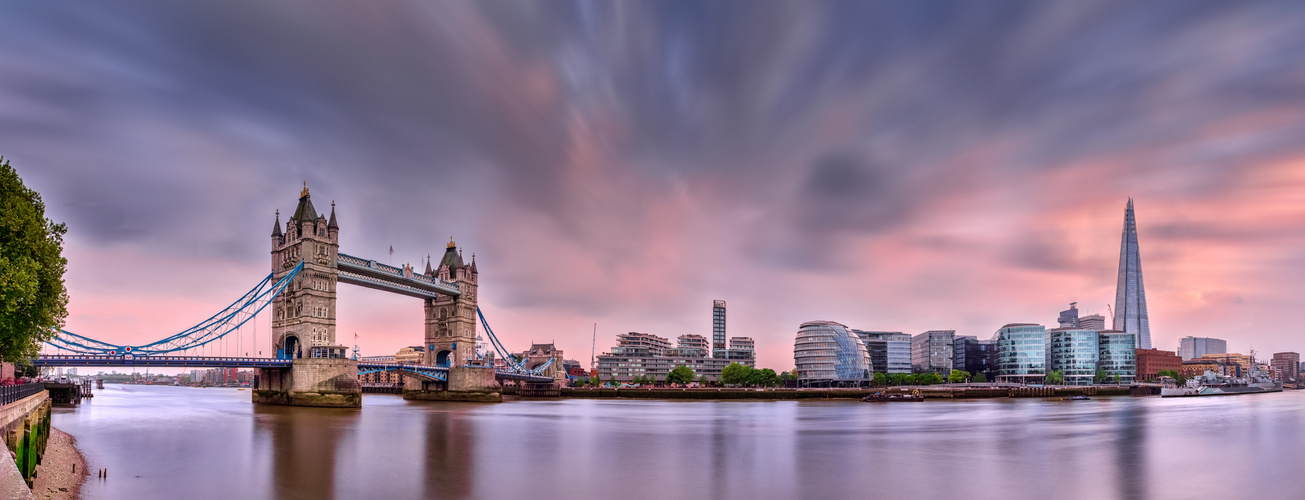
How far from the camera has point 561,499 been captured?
25328mm

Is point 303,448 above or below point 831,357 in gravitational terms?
above

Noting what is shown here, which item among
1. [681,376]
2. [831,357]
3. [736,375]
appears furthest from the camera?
[831,357]

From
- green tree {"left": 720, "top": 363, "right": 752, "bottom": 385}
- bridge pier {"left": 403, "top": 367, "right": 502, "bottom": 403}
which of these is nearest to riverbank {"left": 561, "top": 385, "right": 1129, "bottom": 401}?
green tree {"left": 720, "top": 363, "right": 752, "bottom": 385}

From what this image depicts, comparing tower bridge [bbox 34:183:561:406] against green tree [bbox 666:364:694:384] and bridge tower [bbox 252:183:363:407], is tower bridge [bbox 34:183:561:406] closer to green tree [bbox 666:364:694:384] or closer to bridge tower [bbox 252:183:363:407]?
bridge tower [bbox 252:183:363:407]

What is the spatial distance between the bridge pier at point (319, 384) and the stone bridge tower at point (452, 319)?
93.0ft

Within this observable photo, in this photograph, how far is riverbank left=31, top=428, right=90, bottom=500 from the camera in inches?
860

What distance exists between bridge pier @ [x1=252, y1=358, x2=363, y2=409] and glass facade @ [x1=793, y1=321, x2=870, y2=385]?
12156 cm

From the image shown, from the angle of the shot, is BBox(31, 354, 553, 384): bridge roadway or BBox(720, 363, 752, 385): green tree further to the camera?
BBox(720, 363, 752, 385): green tree

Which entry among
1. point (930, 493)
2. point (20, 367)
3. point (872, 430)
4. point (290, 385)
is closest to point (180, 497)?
point (930, 493)

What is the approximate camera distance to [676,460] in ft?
117

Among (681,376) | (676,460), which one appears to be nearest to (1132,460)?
(676,460)

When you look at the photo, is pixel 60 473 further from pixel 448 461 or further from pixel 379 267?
pixel 379 267

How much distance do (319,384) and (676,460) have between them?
172 ft

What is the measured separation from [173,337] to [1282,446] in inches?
3780
